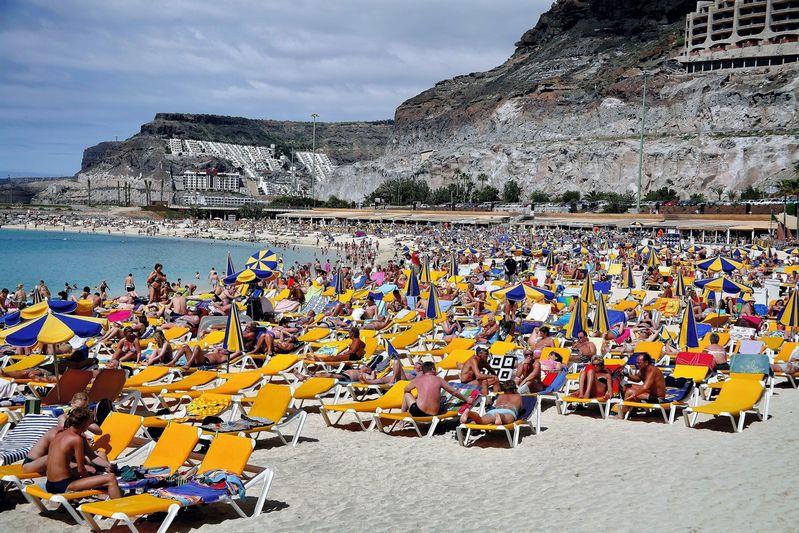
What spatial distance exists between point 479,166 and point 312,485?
95.9 m

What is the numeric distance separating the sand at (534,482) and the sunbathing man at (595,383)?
275 millimetres

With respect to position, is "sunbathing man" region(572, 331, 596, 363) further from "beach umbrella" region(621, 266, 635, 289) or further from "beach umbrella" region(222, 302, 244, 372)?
"beach umbrella" region(621, 266, 635, 289)

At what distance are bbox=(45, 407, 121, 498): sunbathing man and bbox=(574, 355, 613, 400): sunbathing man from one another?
4.80 m

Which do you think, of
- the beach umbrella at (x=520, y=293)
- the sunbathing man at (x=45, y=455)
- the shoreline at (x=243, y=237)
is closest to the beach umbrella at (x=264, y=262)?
the beach umbrella at (x=520, y=293)

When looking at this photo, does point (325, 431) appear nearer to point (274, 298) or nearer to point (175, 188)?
point (274, 298)

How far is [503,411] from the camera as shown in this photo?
6.86 m

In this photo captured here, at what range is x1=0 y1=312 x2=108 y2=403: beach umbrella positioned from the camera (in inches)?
261

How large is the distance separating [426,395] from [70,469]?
328cm

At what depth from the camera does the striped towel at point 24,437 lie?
5.41 m

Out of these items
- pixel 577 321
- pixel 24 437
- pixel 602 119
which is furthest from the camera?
pixel 602 119

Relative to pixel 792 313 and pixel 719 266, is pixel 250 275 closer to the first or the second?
pixel 792 313

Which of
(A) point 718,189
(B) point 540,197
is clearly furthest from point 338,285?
(B) point 540,197

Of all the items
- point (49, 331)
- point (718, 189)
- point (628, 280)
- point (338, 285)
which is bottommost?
point (628, 280)

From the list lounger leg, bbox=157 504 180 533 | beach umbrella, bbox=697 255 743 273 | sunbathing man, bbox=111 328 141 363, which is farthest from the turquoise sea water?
lounger leg, bbox=157 504 180 533
